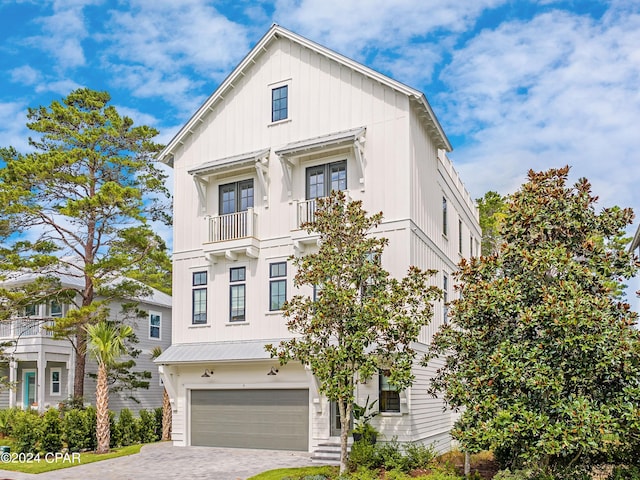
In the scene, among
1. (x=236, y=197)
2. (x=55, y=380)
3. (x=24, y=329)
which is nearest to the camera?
(x=236, y=197)

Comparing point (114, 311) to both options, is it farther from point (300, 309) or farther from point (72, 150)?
point (300, 309)

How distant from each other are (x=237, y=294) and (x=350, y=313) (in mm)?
6723

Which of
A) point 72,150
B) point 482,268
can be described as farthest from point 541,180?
point 72,150

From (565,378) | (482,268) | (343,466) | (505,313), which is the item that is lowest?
(343,466)

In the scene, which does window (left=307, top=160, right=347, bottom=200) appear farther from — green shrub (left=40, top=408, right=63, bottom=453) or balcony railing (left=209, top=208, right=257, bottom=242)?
green shrub (left=40, top=408, right=63, bottom=453)

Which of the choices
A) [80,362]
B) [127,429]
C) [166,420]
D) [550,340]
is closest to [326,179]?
[550,340]

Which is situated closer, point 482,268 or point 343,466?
point 482,268

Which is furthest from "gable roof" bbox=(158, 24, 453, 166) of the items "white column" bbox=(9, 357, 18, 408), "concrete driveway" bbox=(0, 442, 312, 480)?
"white column" bbox=(9, 357, 18, 408)

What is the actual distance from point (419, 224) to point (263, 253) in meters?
5.05

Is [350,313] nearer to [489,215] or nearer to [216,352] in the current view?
Result: [216,352]

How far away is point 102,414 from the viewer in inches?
816

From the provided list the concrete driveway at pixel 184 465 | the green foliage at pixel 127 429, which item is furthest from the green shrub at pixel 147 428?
the concrete driveway at pixel 184 465

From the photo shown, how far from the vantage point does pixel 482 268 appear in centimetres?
1348

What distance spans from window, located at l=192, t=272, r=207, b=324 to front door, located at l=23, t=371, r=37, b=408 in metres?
13.6
